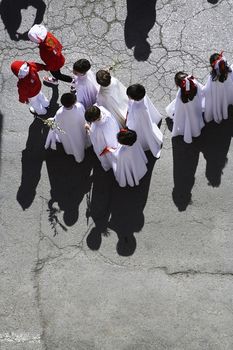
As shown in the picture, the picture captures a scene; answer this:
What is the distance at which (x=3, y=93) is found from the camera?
852cm

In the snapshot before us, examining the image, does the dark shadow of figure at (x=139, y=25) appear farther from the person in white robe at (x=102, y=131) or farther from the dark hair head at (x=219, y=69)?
the person in white robe at (x=102, y=131)

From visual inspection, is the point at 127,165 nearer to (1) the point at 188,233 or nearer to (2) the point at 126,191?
(2) the point at 126,191

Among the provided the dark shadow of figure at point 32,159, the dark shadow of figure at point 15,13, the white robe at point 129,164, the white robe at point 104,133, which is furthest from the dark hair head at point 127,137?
the dark shadow of figure at point 15,13

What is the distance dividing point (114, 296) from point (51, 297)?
2.81 feet

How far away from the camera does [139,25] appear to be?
28.9 feet

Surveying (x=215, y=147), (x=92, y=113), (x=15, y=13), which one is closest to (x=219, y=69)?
(x=215, y=147)

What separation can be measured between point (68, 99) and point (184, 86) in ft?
5.18

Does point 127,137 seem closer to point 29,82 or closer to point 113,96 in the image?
point 113,96

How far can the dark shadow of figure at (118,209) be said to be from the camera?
7406 mm

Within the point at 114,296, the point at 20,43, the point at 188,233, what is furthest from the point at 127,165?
the point at 20,43

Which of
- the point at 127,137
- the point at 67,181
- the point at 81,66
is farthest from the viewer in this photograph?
the point at 67,181

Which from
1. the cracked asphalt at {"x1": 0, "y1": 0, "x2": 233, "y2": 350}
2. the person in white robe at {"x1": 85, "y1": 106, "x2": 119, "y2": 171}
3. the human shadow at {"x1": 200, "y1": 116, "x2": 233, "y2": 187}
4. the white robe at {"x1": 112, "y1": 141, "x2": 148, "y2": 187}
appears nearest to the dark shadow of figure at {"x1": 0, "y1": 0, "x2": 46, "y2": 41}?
the cracked asphalt at {"x1": 0, "y1": 0, "x2": 233, "y2": 350}

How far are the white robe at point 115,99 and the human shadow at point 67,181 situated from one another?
743 mm

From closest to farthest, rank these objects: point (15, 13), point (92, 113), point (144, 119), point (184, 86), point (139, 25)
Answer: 1. point (92, 113)
2. point (184, 86)
3. point (144, 119)
4. point (139, 25)
5. point (15, 13)
